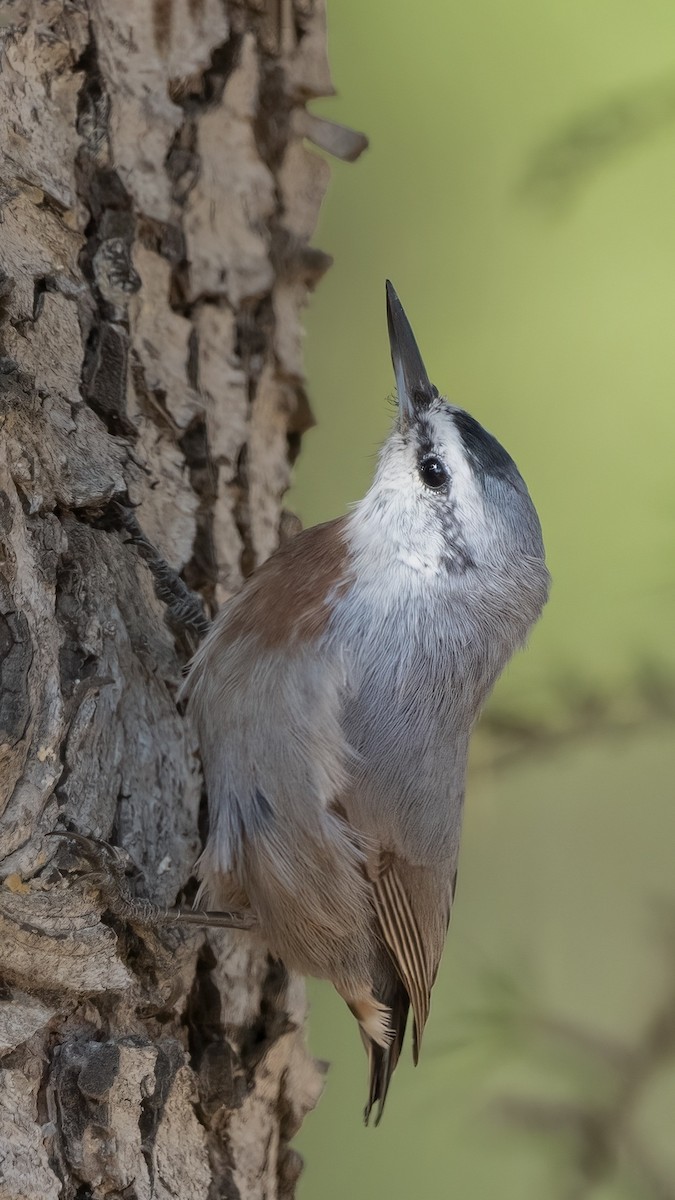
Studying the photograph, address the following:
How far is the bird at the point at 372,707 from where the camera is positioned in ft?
5.27

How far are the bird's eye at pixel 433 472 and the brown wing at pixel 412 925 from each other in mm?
615

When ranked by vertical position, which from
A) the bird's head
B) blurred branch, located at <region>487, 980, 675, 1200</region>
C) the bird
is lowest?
blurred branch, located at <region>487, 980, 675, 1200</region>

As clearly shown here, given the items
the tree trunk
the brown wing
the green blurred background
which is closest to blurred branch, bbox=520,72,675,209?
the green blurred background

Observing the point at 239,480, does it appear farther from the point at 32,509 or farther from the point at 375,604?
the point at 32,509

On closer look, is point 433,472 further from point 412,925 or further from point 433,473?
point 412,925

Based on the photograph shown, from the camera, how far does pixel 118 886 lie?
1377mm

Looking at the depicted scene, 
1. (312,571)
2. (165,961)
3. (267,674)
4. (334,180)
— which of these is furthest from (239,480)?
(334,180)

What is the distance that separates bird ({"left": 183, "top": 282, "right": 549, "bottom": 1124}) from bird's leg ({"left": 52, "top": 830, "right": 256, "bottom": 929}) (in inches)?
5.1

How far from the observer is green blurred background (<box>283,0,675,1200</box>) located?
2.37 m

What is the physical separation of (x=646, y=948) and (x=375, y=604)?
1.37 meters

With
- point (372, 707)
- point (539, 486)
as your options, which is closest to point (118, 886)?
point (372, 707)

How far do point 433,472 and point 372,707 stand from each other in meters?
0.43

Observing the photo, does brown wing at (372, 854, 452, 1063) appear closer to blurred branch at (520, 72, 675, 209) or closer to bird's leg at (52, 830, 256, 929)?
bird's leg at (52, 830, 256, 929)

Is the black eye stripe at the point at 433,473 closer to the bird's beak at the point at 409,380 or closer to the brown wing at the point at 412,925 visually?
the bird's beak at the point at 409,380
